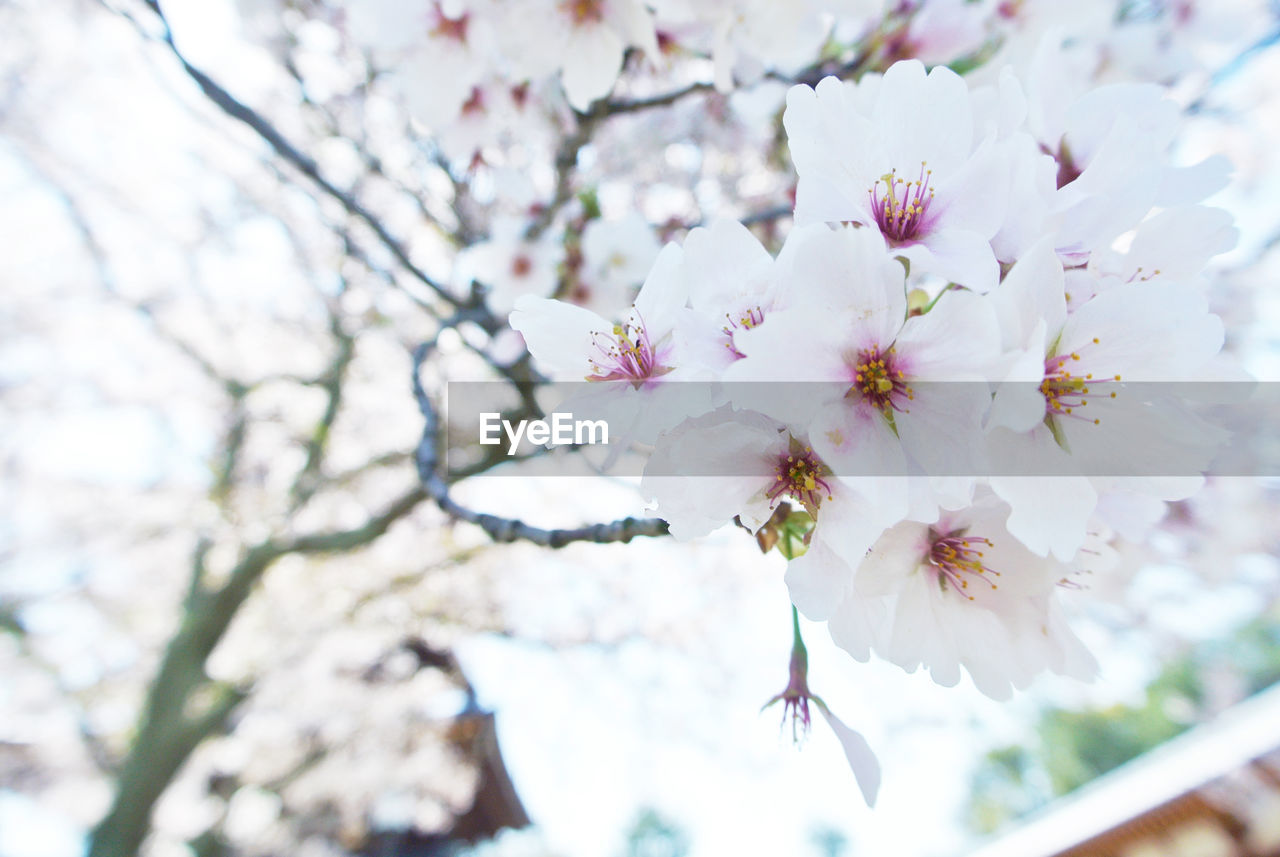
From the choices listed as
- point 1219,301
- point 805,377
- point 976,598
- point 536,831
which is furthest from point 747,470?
point 536,831

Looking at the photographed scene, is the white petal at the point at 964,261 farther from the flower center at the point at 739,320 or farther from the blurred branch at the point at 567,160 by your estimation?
the blurred branch at the point at 567,160

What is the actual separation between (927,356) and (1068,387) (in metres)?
0.11

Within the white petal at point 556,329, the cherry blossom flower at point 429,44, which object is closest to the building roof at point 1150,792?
the white petal at point 556,329

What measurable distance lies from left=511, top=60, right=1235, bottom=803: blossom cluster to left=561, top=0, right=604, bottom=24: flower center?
1.59 ft

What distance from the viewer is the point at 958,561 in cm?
38

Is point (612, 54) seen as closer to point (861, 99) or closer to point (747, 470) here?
point (861, 99)

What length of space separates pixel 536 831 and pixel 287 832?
1.90 m

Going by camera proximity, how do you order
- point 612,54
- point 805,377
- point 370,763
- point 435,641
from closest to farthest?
point 805,377, point 612,54, point 435,641, point 370,763

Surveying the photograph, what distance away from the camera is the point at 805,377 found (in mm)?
298

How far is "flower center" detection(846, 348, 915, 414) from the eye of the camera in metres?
0.32

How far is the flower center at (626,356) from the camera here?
384 millimetres

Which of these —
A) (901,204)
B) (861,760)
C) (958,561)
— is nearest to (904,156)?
(901,204)

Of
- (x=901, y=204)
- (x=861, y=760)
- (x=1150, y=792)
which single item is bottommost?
(x=1150, y=792)

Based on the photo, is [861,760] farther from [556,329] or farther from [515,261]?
[515,261]
